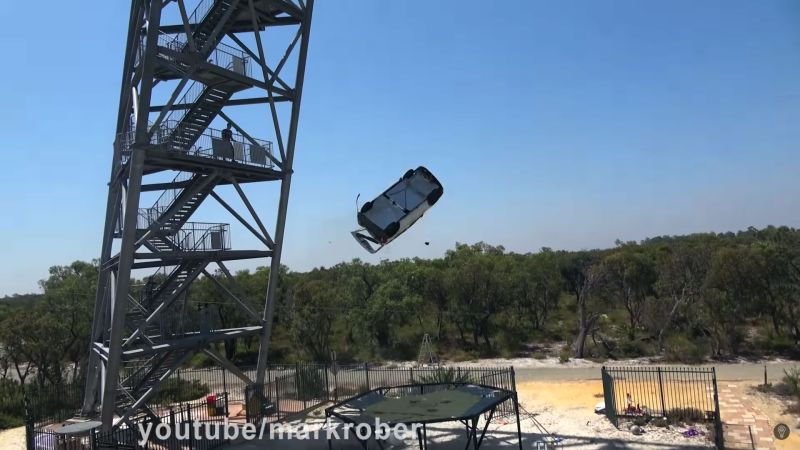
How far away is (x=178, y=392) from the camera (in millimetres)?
25422

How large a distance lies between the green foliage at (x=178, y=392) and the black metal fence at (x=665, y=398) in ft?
54.8

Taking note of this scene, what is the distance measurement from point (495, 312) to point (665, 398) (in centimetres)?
2129

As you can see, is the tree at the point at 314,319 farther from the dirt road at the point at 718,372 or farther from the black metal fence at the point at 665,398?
the black metal fence at the point at 665,398

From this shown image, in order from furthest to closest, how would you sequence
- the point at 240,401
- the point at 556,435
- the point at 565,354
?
1. the point at 565,354
2. the point at 240,401
3. the point at 556,435

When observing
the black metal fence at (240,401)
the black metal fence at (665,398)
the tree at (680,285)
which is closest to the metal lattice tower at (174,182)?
the black metal fence at (240,401)

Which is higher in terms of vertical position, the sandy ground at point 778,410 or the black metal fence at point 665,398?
the black metal fence at point 665,398

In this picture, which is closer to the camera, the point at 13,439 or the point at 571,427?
A: the point at 571,427

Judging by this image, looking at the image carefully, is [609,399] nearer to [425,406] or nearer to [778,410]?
[778,410]

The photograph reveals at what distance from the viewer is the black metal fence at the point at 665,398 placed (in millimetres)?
17875

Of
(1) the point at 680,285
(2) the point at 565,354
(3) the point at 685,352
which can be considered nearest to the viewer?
(3) the point at 685,352

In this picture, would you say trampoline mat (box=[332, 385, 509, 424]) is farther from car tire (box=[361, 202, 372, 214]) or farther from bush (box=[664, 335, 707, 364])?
bush (box=[664, 335, 707, 364])

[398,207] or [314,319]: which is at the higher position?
[398,207]

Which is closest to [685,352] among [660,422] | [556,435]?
[660,422]

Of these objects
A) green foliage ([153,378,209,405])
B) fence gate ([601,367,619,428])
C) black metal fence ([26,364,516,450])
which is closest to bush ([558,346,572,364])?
black metal fence ([26,364,516,450])
